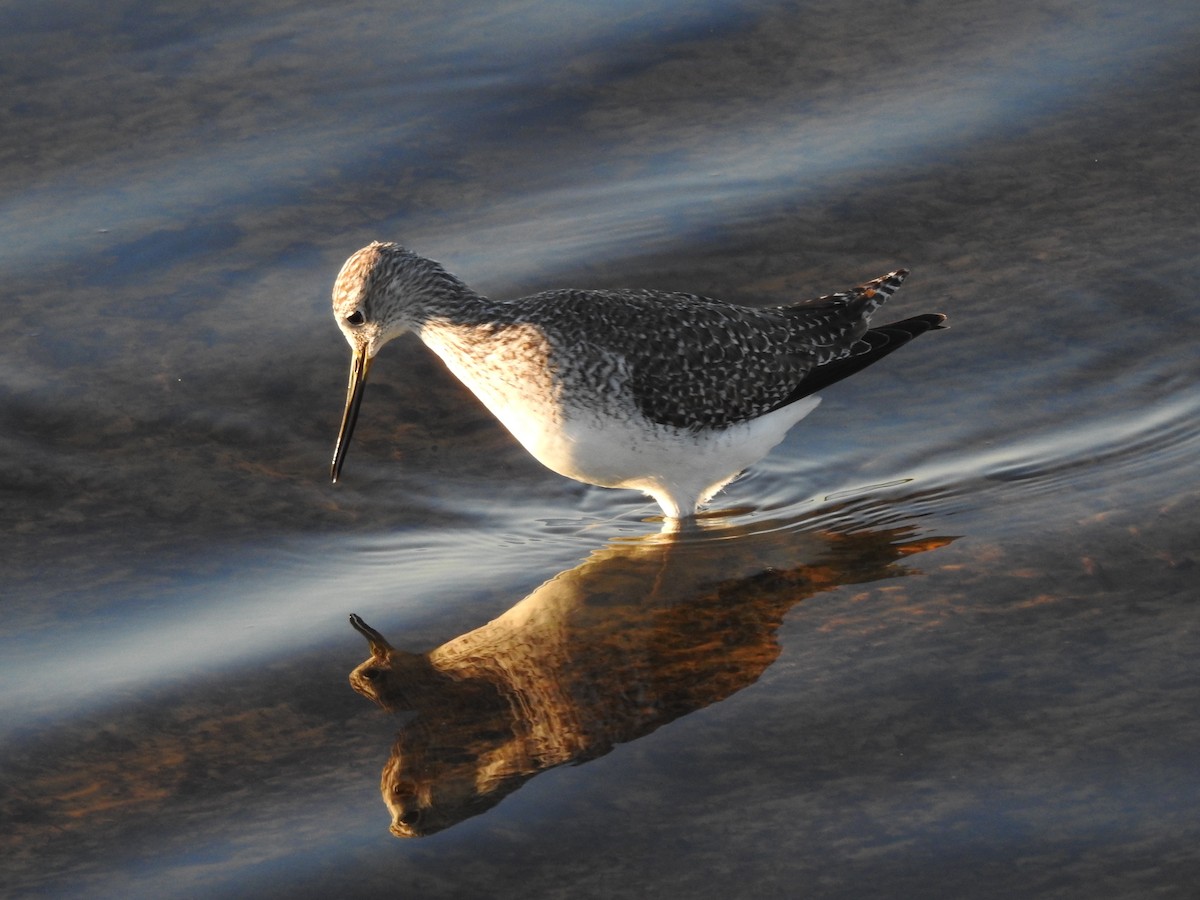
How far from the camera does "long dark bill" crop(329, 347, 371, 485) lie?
8.52m

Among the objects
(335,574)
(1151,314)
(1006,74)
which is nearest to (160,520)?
(335,574)

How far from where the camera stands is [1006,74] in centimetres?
1199

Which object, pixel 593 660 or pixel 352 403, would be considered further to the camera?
pixel 352 403

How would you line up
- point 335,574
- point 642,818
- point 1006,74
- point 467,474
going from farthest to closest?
point 1006,74 < point 467,474 < point 335,574 < point 642,818

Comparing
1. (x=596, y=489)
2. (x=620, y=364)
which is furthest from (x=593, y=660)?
(x=596, y=489)

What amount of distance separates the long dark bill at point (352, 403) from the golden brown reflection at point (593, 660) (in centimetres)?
117

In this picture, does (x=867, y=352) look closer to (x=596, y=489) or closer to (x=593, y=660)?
(x=596, y=489)

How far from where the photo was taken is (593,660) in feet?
23.7

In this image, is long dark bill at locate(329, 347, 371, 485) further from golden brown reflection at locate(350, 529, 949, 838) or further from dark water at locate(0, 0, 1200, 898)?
golden brown reflection at locate(350, 529, 949, 838)

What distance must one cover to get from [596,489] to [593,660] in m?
2.03

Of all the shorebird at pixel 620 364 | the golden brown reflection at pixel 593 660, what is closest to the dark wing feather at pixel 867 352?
the shorebird at pixel 620 364

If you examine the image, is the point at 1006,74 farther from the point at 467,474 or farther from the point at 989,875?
the point at 989,875

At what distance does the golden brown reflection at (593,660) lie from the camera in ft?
21.2

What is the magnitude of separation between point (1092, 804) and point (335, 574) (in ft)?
12.3
